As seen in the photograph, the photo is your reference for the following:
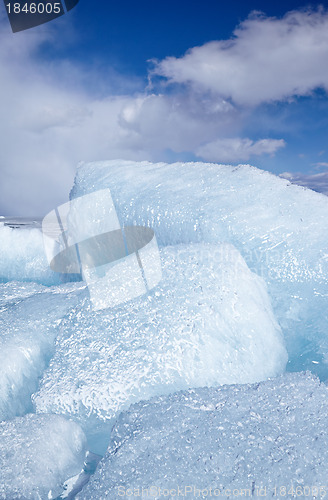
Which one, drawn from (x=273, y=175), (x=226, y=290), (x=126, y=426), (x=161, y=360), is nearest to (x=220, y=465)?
(x=126, y=426)

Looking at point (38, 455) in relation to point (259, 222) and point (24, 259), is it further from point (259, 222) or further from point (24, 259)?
point (24, 259)

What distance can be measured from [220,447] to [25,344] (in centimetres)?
111

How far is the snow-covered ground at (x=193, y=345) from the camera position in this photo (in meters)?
1.17

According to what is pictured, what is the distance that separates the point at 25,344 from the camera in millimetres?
1881

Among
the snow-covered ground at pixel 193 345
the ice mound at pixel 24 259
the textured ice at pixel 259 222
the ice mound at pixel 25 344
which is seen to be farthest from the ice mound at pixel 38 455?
the ice mound at pixel 24 259

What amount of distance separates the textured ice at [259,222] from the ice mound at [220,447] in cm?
78

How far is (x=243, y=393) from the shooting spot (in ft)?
4.66

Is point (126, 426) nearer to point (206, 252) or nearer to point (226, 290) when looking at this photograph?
point (226, 290)

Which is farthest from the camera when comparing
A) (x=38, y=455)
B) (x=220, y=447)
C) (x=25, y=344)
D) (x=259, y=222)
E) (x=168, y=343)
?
(x=259, y=222)

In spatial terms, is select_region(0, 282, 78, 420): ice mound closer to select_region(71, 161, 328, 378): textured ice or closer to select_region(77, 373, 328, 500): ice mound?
select_region(77, 373, 328, 500): ice mound

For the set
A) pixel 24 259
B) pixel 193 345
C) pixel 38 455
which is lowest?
pixel 38 455

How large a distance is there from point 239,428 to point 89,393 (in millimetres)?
669

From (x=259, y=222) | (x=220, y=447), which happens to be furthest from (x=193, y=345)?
(x=259, y=222)

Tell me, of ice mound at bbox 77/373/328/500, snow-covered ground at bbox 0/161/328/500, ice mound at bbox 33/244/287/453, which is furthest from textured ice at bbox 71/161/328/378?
ice mound at bbox 77/373/328/500
